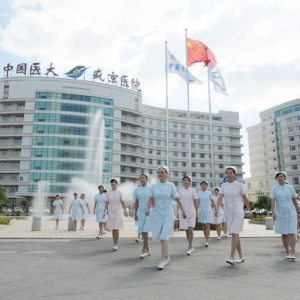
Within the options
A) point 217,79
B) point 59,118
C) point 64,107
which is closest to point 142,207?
point 217,79

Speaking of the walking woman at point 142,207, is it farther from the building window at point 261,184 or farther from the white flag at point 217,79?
the building window at point 261,184

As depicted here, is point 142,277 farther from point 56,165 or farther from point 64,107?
point 64,107

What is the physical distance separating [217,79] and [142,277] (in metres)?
22.7

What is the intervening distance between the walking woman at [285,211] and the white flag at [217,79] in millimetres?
18760

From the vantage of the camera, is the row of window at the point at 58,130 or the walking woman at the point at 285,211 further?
the row of window at the point at 58,130

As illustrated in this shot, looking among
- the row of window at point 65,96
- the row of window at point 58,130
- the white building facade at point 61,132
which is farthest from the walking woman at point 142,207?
the row of window at point 65,96

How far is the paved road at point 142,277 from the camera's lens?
13.8 ft

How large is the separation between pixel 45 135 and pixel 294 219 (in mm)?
56655

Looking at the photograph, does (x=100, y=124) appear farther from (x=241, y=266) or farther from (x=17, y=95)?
(x=241, y=266)

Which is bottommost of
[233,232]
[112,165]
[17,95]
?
[233,232]

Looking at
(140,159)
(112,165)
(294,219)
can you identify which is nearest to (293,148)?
(140,159)

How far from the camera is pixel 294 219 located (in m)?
7.35

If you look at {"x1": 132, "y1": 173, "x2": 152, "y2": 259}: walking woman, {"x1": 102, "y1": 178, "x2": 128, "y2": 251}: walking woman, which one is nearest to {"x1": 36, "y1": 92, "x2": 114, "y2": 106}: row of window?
{"x1": 102, "y1": 178, "x2": 128, "y2": 251}: walking woman

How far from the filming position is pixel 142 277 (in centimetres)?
519
